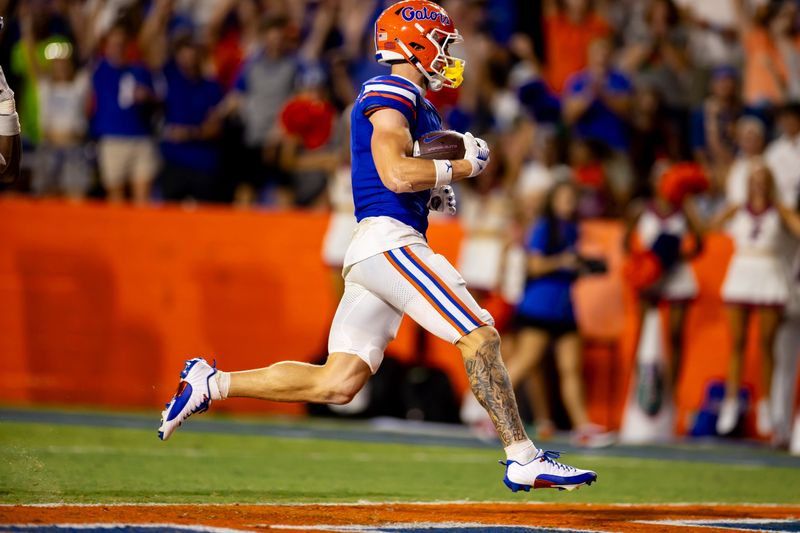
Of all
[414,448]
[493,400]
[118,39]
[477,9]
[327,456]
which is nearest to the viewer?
[493,400]

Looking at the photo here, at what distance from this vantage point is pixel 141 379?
46.6ft

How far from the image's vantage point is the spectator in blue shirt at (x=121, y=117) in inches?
570

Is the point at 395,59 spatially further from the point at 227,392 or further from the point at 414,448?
the point at 414,448

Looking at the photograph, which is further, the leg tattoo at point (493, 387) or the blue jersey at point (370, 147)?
the blue jersey at point (370, 147)

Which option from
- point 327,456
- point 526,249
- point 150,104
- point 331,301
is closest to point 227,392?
point 327,456

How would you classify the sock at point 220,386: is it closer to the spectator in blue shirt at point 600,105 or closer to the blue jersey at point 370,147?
the blue jersey at point 370,147

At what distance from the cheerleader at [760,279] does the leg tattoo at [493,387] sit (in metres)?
6.59

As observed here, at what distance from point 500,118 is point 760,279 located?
144 inches

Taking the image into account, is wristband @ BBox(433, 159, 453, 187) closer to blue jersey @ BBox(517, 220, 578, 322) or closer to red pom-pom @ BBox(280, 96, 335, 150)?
blue jersey @ BBox(517, 220, 578, 322)

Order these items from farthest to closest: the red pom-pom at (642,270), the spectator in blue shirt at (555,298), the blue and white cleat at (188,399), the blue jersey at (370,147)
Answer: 1. the red pom-pom at (642,270)
2. the spectator in blue shirt at (555,298)
3. the blue and white cleat at (188,399)
4. the blue jersey at (370,147)

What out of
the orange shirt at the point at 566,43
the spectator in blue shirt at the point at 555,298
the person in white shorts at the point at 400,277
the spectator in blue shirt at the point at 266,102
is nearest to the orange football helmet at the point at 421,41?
the person in white shorts at the point at 400,277

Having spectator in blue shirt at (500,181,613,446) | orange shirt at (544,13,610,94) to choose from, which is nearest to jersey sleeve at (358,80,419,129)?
spectator in blue shirt at (500,181,613,446)

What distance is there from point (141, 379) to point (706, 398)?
5.58 meters

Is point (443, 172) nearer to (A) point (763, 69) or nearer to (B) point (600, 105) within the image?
(B) point (600, 105)
